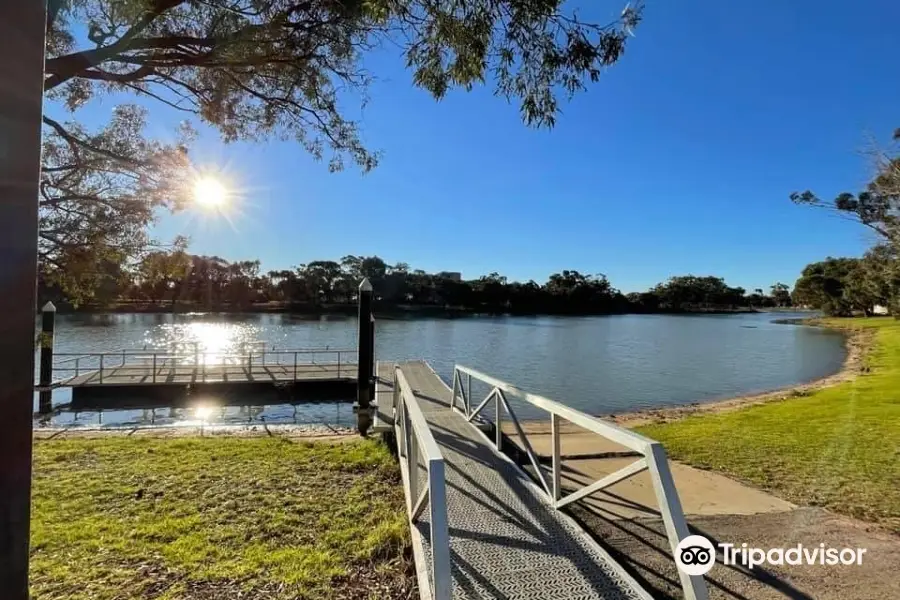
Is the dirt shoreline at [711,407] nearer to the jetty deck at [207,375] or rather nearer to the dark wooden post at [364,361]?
the dark wooden post at [364,361]

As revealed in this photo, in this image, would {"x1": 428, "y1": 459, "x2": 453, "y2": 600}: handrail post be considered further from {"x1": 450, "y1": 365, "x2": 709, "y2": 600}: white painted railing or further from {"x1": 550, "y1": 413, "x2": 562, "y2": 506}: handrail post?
{"x1": 550, "y1": 413, "x2": 562, "y2": 506}: handrail post

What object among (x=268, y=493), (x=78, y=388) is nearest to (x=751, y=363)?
(x=268, y=493)

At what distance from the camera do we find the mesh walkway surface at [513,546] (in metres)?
2.69

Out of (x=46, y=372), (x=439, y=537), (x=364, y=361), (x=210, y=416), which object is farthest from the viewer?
(x=46, y=372)

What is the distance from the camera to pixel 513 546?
3156 mm

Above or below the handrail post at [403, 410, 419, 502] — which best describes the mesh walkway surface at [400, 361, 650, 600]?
below

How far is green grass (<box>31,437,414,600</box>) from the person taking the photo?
9.70ft

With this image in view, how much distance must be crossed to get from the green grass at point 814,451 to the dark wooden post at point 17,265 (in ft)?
17.4

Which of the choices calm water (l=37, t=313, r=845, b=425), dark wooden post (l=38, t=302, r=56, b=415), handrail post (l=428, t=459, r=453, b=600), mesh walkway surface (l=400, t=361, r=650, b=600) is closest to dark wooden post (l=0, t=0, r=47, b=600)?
handrail post (l=428, t=459, r=453, b=600)

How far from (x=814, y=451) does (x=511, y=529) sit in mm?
5035

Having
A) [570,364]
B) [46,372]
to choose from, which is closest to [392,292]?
[570,364]

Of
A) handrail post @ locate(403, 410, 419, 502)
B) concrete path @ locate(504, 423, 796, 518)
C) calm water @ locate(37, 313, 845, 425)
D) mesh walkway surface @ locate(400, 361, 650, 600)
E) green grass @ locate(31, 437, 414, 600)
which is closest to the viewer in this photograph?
mesh walkway surface @ locate(400, 361, 650, 600)

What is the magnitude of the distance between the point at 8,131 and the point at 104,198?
4.11 metres

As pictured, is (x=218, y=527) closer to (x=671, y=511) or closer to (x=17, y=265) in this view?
(x=671, y=511)
